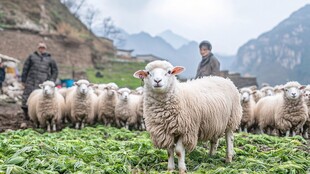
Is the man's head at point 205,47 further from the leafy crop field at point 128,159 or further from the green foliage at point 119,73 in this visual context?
the green foliage at point 119,73

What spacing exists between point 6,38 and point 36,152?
84.5 ft

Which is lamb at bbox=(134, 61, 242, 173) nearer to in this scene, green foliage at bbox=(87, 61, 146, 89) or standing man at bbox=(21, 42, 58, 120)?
standing man at bbox=(21, 42, 58, 120)

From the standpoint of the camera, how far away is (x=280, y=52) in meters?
99.8

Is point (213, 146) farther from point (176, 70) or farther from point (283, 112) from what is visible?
point (283, 112)

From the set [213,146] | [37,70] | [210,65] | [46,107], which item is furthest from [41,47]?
[213,146]

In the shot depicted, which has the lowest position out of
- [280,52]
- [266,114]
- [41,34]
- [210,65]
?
[266,114]

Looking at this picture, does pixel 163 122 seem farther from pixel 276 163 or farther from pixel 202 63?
pixel 202 63

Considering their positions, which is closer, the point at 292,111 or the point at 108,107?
the point at 292,111

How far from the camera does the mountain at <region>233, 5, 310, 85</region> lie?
8207cm

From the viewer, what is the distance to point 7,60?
2061 centimetres

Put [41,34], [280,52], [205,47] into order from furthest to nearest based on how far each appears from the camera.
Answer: [280,52] < [41,34] < [205,47]

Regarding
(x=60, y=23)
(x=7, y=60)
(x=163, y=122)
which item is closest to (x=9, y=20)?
(x=60, y=23)

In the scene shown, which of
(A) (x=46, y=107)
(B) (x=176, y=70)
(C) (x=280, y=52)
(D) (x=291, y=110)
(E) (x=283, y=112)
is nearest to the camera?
(B) (x=176, y=70)

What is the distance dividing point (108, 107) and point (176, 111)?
6.50 metres
